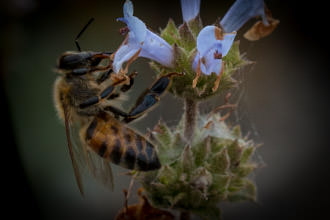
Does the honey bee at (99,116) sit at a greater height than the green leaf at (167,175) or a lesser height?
greater

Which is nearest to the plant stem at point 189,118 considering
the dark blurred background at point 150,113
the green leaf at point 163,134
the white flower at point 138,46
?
the green leaf at point 163,134

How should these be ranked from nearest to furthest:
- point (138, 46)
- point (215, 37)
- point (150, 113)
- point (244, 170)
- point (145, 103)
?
point (215, 37), point (138, 46), point (145, 103), point (244, 170), point (150, 113)

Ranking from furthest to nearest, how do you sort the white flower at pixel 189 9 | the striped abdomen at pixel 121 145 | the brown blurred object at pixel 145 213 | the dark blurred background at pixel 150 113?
the dark blurred background at pixel 150 113 < the brown blurred object at pixel 145 213 < the white flower at pixel 189 9 < the striped abdomen at pixel 121 145

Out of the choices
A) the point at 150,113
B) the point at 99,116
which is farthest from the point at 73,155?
the point at 150,113

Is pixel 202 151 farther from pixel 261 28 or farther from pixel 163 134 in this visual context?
pixel 261 28

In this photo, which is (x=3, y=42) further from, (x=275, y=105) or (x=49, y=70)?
(x=275, y=105)

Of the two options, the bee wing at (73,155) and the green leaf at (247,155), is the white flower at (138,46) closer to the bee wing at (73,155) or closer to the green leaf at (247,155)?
the bee wing at (73,155)

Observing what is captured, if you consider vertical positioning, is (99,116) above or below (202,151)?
above
